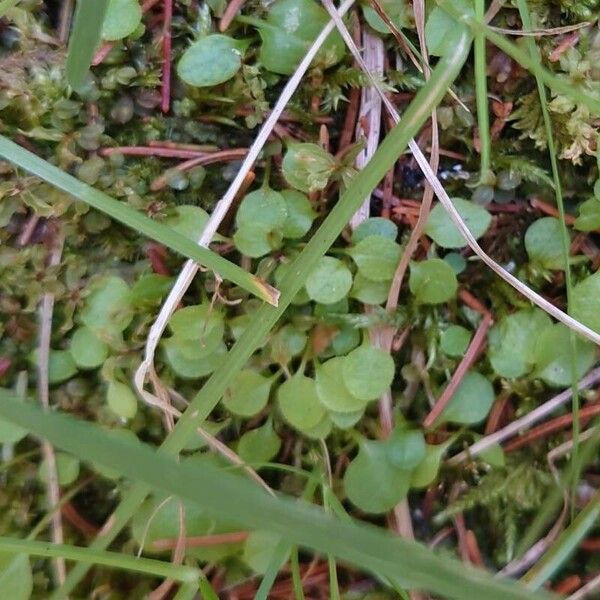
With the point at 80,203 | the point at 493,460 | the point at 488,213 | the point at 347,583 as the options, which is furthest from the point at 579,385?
the point at 80,203

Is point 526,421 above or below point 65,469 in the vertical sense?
above

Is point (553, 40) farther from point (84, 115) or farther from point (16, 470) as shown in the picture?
point (16, 470)

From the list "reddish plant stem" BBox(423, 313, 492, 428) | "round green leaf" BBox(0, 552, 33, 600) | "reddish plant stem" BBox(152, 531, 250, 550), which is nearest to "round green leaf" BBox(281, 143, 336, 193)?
"reddish plant stem" BBox(423, 313, 492, 428)

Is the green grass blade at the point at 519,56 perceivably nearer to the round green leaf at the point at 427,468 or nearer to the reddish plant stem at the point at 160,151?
the reddish plant stem at the point at 160,151

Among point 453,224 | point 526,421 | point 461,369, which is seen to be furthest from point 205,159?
point 526,421

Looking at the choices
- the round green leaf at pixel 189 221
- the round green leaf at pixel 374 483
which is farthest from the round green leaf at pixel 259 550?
the round green leaf at pixel 189 221

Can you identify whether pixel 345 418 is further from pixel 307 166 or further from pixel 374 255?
pixel 307 166
